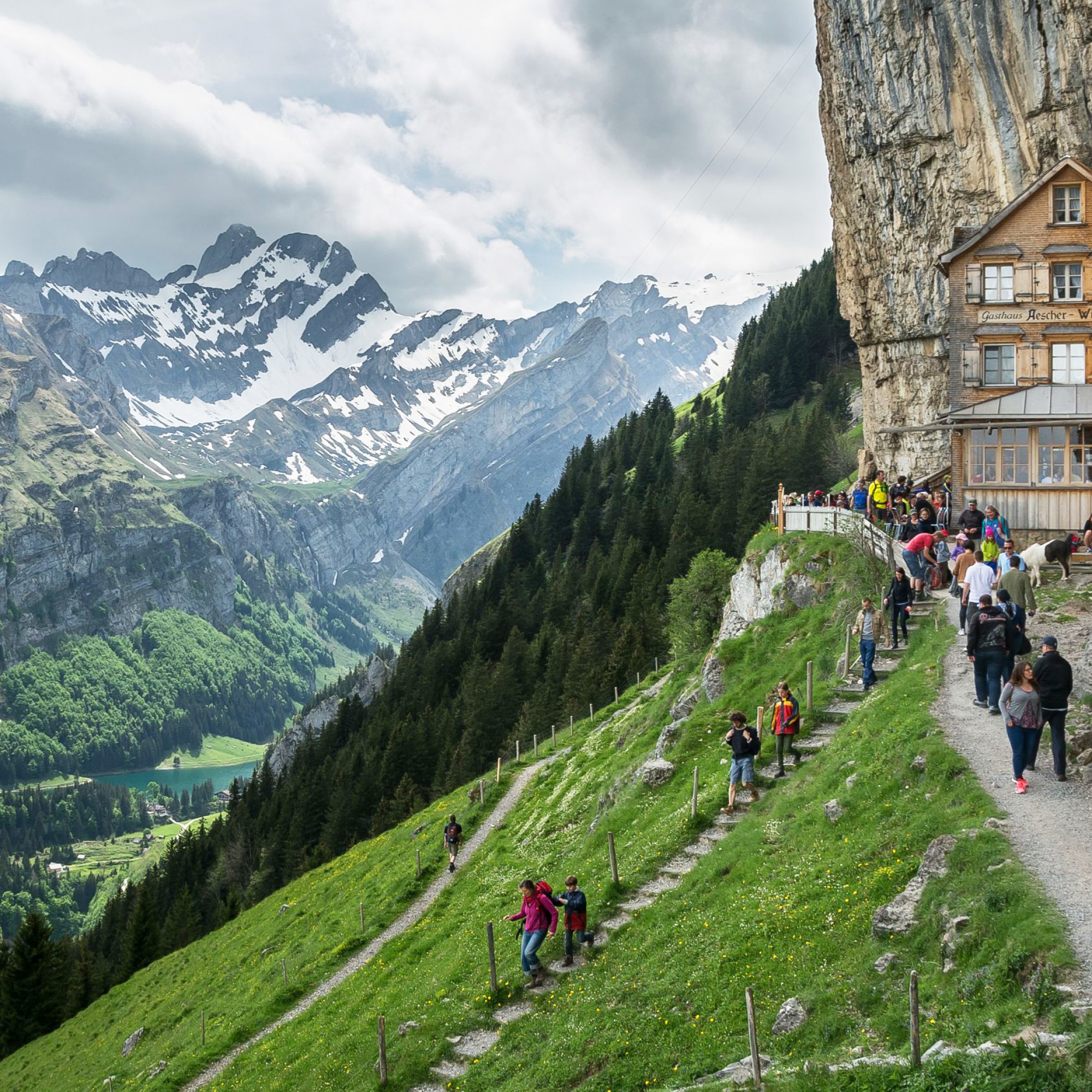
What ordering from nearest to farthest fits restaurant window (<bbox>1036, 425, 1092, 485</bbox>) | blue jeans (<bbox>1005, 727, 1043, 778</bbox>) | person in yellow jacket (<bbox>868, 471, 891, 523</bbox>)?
blue jeans (<bbox>1005, 727, 1043, 778</bbox>)
restaurant window (<bbox>1036, 425, 1092, 485</bbox>)
person in yellow jacket (<bbox>868, 471, 891, 523</bbox>)

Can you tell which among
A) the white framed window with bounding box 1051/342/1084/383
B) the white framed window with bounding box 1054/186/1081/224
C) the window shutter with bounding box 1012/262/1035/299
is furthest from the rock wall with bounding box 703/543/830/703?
the white framed window with bounding box 1054/186/1081/224

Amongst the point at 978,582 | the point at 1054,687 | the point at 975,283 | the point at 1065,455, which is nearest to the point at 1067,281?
the point at 975,283

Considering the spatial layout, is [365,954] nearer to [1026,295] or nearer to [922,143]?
[1026,295]

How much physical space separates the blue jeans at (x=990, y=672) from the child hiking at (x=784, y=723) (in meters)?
4.64

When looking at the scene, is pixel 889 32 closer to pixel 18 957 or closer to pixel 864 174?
pixel 864 174

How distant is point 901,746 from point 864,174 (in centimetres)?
5363

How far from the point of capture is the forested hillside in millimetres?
82375

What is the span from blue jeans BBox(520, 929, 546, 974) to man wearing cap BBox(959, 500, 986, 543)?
72.8 feet

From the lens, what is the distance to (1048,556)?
1258 inches

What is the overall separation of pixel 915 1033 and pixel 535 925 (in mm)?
11061

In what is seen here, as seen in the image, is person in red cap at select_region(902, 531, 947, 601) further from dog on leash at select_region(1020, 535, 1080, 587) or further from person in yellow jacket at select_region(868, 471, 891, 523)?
person in yellow jacket at select_region(868, 471, 891, 523)

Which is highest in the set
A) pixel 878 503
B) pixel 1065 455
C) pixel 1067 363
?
pixel 1067 363

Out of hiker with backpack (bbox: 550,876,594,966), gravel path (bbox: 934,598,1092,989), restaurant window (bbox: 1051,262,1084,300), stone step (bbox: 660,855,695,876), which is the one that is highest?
restaurant window (bbox: 1051,262,1084,300)

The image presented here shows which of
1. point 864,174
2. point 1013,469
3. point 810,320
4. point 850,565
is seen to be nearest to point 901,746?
point 850,565
